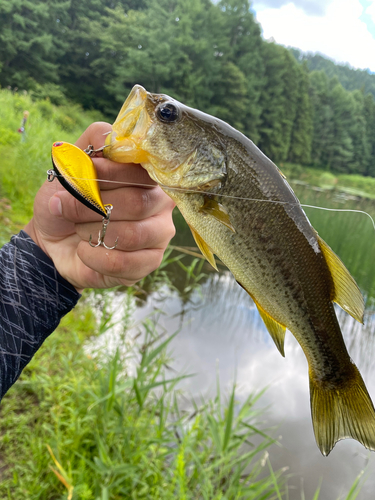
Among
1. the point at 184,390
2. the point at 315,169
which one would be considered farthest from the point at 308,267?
the point at 315,169

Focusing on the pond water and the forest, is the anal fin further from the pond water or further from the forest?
the forest

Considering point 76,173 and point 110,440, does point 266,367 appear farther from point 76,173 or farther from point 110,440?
point 76,173

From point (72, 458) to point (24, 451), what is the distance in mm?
532

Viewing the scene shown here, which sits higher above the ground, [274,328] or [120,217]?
[120,217]

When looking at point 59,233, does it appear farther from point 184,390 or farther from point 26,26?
point 26,26

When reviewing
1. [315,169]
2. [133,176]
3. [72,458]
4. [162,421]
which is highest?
[315,169]

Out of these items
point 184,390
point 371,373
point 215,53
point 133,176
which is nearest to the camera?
point 133,176

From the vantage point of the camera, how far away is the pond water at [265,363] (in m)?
4.47

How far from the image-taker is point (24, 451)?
2.84 meters

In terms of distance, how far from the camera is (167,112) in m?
1.31

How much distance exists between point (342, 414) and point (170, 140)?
1.27 meters

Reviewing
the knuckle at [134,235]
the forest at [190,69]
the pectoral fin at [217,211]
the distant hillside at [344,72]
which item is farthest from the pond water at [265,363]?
the distant hillside at [344,72]

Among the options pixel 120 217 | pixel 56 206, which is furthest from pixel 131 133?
pixel 56 206

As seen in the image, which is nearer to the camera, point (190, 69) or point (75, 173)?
point (75, 173)
